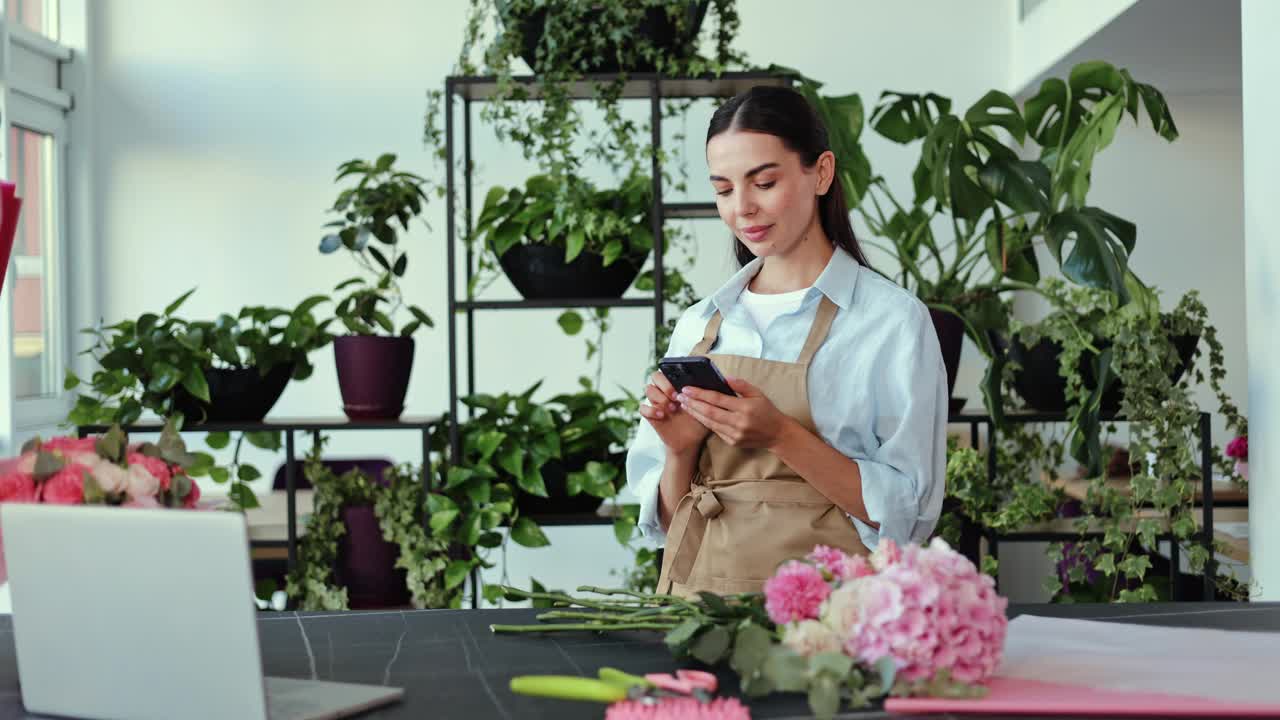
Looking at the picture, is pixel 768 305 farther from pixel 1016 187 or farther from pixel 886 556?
pixel 1016 187

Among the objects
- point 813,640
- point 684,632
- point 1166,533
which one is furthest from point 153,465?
point 1166,533

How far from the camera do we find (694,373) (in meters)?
1.65

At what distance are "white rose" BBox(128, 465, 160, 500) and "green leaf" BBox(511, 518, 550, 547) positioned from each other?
2.16 m

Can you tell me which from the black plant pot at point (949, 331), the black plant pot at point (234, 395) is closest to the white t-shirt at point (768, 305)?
the black plant pot at point (949, 331)

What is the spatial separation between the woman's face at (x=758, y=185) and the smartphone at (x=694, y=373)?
0.76 feet

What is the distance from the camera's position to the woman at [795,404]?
1702 millimetres

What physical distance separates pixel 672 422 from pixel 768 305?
25cm

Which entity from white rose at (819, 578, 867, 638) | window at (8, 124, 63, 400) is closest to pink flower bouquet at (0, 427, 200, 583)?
white rose at (819, 578, 867, 638)

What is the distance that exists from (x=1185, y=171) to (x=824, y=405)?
3.96m

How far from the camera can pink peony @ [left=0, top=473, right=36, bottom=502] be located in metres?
1.07

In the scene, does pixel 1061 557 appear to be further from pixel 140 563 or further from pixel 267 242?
pixel 267 242

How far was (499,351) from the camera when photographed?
5.11 m

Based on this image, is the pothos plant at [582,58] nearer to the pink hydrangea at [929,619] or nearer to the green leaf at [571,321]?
the green leaf at [571,321]

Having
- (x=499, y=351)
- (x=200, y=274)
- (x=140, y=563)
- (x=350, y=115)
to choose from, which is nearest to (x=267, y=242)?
(x=200, y=274)
